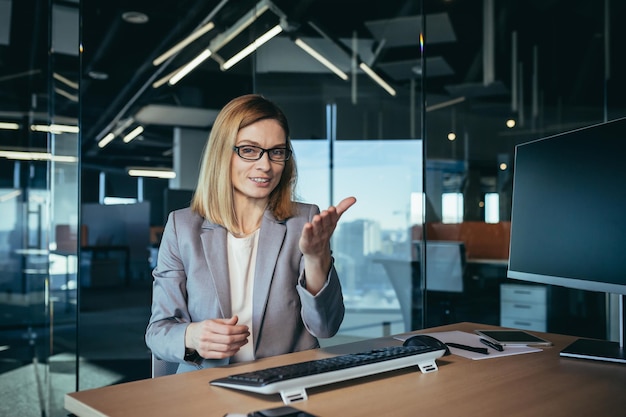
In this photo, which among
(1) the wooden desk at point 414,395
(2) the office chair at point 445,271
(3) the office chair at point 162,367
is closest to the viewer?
(1) the wooden desk at point 414,395

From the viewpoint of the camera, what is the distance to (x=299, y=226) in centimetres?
176

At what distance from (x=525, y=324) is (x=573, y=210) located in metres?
3.94

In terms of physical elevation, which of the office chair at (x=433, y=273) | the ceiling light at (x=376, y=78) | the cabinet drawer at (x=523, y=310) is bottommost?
the cabinet drawer at (x=523, y=310)

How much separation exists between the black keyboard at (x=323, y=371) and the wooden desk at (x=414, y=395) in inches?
0.7

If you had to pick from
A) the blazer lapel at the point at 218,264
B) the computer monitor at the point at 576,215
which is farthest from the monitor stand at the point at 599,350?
the blazer lapel at the point at 218,264

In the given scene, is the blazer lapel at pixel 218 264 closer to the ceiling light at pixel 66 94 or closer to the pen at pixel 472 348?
the pen at pixel 472 348

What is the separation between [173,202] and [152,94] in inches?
30.0

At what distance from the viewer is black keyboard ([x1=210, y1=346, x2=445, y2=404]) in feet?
3.39

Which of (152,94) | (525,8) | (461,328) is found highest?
(525,8)

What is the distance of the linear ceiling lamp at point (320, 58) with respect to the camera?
4.60m

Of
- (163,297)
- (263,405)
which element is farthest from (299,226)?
(263,405)

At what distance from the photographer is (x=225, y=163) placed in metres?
1.75

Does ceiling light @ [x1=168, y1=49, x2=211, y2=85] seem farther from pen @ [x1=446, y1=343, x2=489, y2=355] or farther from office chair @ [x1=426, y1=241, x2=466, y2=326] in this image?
pen @ [x1=446, y1=343, x2=489, y2=355]

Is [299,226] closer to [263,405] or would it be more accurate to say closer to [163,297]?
[163,297]
